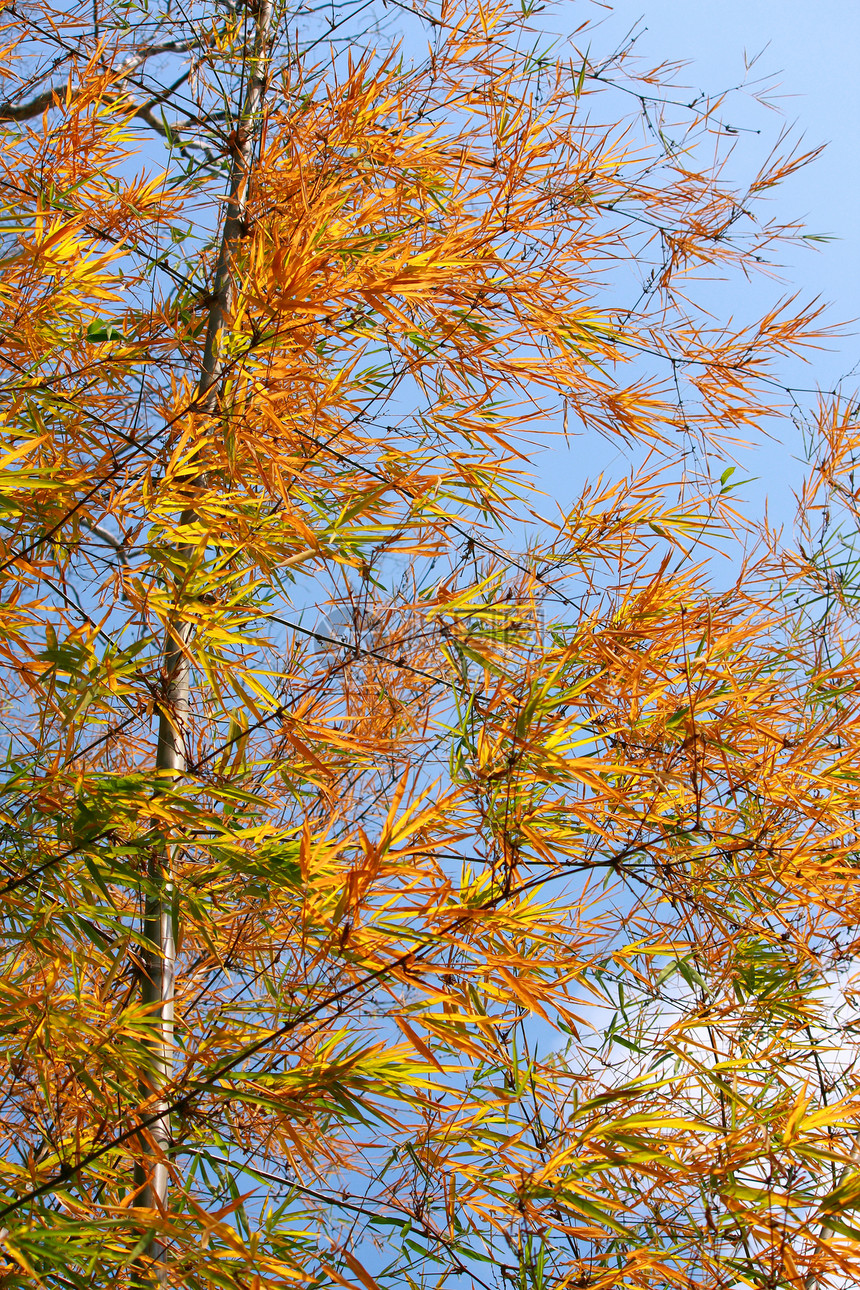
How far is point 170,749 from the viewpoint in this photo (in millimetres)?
1348

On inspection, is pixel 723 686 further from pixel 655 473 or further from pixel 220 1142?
pixel 220 1142

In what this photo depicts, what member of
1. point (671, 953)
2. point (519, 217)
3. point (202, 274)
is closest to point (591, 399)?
point (519, 217)

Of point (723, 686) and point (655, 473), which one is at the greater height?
point (655, 473)

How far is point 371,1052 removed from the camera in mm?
1013

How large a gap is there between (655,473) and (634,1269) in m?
1.13

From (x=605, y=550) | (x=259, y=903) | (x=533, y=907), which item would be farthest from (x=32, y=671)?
(x=605, y=550)

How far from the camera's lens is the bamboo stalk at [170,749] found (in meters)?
1.07

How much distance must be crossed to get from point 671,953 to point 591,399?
3.07ft

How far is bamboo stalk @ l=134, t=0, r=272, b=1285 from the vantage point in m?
1.07

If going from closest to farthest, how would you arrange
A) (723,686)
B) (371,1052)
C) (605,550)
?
(371,1052) < (723,686) < (605,550)

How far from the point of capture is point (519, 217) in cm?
150

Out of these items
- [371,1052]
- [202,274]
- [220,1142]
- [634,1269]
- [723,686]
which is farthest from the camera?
[202,274]

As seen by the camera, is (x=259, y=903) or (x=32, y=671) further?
(x=259, y=903)

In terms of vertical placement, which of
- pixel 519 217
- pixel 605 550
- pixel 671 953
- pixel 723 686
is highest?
pixel 519 217
